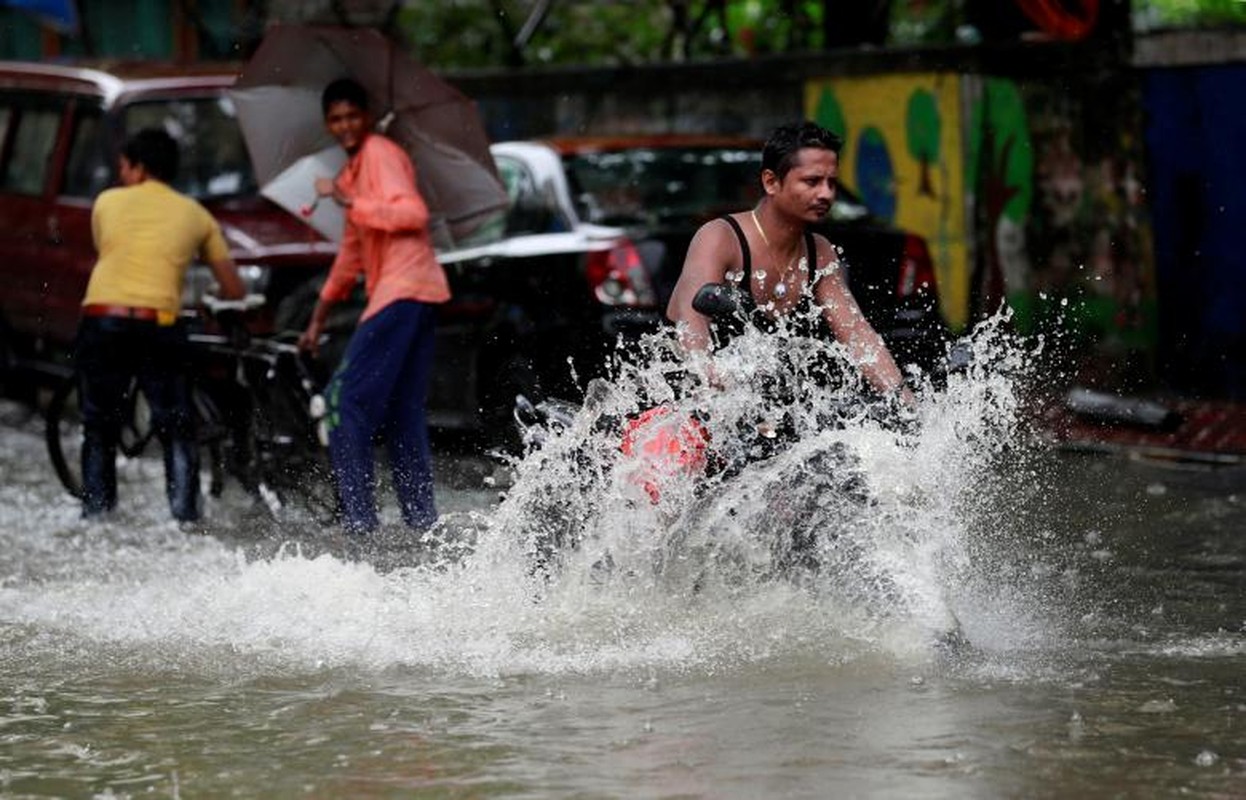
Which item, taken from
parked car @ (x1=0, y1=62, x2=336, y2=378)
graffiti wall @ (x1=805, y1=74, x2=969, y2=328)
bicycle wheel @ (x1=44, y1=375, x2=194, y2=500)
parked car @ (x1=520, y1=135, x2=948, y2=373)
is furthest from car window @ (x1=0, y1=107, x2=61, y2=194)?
graffiti wall @ (x1=805, y1=74, x2=969, y2=328)

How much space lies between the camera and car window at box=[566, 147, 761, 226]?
1288cm

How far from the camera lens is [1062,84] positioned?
52.4 feet

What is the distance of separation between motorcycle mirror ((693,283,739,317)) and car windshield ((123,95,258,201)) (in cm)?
793

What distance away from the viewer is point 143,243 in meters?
11.0

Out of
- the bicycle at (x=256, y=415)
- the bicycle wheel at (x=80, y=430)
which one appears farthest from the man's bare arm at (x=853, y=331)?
the bicycle wheel at (x=80, y=430)

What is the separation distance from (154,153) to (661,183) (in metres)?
3.01

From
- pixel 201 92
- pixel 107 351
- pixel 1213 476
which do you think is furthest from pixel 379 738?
pixel 201 92

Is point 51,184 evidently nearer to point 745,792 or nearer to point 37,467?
point 37,467

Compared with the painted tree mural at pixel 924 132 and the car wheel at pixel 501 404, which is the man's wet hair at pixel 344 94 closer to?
the car wheel at pixel 501 404

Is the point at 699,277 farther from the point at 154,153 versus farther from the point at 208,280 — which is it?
the point at 208,280

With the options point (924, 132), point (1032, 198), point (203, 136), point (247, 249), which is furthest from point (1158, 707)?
point (924, 132)

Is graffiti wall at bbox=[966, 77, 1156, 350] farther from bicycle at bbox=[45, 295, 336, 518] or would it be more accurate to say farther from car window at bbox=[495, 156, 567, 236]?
bicycle at bbox=[45, 295, 336, 518]

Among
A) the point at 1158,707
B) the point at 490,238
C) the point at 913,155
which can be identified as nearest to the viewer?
the point at 1158,707

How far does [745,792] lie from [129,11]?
909 inches
